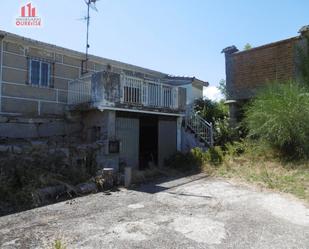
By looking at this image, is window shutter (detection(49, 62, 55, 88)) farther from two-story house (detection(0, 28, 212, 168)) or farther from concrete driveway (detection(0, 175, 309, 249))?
concrete driveway (detection(0, 175, 309, 249))

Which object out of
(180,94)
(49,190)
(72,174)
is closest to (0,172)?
(49,190)

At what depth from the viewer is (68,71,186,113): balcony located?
440 inches

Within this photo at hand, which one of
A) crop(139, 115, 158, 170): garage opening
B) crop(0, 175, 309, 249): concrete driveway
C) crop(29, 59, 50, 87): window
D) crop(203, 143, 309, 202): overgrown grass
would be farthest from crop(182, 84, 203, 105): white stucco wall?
crop(0, 175, 309, 249): concrete driveway

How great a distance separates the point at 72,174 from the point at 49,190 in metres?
1.32

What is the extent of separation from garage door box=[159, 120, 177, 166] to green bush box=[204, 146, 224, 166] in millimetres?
1912

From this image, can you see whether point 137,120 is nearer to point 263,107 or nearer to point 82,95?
point 82,95

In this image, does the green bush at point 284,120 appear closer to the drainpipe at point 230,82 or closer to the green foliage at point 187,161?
the green foliage at point 187,161

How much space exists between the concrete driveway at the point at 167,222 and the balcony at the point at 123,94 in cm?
376

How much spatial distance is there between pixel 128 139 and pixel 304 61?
7331 millimetres

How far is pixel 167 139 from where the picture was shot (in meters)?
13.7

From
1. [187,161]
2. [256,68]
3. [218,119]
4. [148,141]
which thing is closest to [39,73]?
[148,141]

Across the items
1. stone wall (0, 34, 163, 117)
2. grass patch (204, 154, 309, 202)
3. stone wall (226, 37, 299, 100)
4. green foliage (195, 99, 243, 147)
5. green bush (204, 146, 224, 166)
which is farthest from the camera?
green foliage (195, 99, 243, 147)

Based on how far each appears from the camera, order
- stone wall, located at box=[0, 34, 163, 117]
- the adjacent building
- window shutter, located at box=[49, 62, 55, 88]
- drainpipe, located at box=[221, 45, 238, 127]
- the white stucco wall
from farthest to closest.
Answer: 1. the white stucco wall
2. drainpipe, located at box=[221, 45, 238, 127]
3. the adjacent building
4. window shutter, located at box=[49, 62, 55, 88]
5. stone wall, located at box=[0, 34, 163, 117]

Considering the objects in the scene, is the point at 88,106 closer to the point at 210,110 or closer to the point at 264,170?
the point at 264,170
